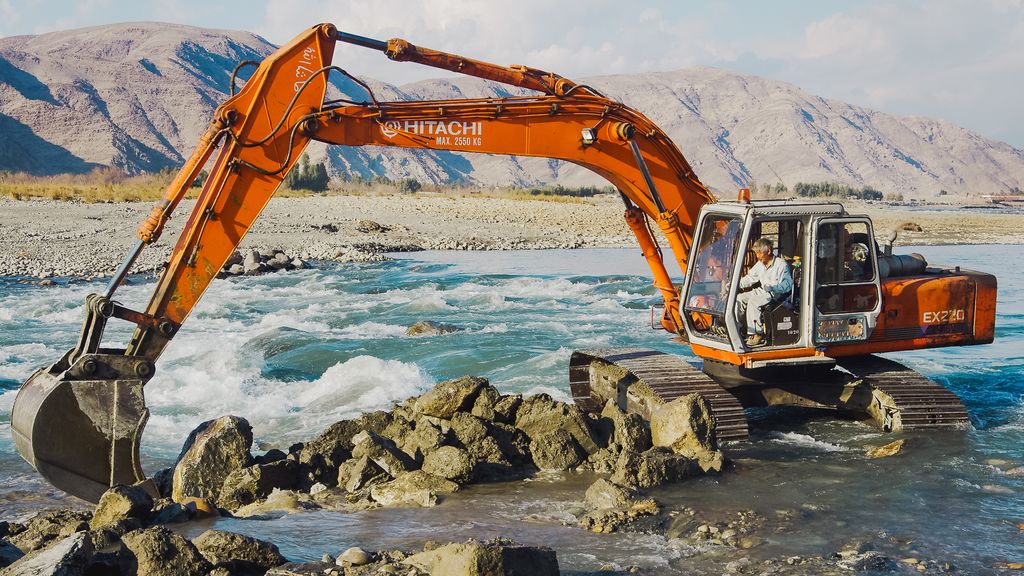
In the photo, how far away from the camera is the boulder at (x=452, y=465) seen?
29.0 feet

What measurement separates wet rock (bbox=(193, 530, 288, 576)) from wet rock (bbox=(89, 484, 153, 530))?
99cm

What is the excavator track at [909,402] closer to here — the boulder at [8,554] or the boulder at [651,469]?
the boulder at [651,469]

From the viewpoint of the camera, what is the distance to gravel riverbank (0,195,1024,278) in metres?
29.6

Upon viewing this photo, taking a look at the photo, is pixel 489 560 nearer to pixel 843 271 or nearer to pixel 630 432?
pixel 630 432

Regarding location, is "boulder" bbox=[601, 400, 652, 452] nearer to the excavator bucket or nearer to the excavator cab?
the excavator cab

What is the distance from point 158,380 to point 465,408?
6.39 meters

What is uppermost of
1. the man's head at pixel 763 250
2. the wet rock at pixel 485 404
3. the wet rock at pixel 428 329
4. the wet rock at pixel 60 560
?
the man's head at pixel 763 250

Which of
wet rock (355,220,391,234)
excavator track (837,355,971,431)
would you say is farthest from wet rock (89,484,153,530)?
wet rock (355,220,391,234)

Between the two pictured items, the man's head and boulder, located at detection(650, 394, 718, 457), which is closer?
boulder, located at detection(650, 394, 718, 457)

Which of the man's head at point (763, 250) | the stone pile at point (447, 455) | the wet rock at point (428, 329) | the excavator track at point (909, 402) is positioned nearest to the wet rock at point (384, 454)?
the stone pile at point (447, 455)

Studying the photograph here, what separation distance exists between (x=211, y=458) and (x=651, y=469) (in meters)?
3.98

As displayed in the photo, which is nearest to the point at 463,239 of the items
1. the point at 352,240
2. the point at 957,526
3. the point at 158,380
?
the point at 352,240

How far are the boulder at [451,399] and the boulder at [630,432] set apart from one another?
149 centimetres

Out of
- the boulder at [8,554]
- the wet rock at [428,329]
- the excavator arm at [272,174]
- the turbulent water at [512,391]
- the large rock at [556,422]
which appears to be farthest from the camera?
the wet rock at [428,329]
